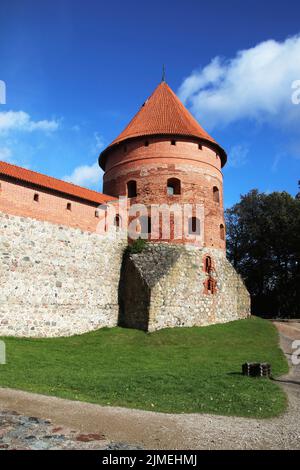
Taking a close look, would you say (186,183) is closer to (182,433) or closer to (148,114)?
(148,114)

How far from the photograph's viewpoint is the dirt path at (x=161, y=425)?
4.76m

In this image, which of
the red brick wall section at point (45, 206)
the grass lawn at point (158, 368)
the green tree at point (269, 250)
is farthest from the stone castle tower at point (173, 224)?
the green tree at point (269, 250)

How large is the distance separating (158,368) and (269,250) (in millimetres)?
21551

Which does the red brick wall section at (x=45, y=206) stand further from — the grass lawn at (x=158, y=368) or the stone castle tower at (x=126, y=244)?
the grass lawn at (x=158, y=368)

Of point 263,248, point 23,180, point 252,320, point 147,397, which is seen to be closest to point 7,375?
point 147,397

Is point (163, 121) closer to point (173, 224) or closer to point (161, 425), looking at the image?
point (173, 224)

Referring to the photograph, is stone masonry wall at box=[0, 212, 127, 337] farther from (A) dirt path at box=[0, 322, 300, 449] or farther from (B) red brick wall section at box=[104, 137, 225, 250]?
(A) dirt path at box=[0, 322, 300, 449]

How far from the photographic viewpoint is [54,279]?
48.1ft

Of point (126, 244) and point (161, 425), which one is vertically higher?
point (126, 244)

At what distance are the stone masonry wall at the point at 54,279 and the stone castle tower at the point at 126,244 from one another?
0.04 metres

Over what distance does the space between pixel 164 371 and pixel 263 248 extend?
2186 centimetres

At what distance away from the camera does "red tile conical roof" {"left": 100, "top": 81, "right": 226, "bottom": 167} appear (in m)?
19.1

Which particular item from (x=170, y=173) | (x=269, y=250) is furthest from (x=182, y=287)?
(x=269, y=250)

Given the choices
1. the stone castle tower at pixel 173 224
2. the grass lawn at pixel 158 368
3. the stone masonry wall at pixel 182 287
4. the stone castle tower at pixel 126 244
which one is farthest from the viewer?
the stone castle tower at pixel 173 224
